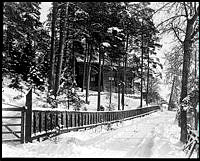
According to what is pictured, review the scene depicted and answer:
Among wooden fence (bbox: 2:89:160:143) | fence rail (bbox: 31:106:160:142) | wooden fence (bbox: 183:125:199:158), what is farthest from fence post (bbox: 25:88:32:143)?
wooden fence (bbox: 183:125:199:158)

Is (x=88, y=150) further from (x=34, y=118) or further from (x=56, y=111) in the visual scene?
(x=56, y=111)

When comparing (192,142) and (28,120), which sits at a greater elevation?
(28,120)

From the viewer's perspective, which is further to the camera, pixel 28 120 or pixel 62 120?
pixel 62 120

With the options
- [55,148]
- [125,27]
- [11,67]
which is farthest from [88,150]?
[125,27]

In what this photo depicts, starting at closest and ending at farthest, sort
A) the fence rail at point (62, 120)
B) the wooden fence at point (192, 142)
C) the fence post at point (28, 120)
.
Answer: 1. the wooden fence at point (192, 142)
2. the fence post at point (28, 120)
3. the fence rail at point (62, 120)

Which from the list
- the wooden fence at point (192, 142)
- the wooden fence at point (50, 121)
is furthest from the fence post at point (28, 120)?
the wooden fence at point (192, 142)

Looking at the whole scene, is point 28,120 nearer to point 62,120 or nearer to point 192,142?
point 62,120

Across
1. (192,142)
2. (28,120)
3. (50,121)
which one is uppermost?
(28,120)

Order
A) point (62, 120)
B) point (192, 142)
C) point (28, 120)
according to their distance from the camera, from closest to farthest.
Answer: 1. point (192, 142)
2. point (28, 120)
3. point (62, 120)

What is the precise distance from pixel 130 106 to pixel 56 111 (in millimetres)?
30137

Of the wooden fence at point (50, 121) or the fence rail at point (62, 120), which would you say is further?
the fence rail at point (62, 120)

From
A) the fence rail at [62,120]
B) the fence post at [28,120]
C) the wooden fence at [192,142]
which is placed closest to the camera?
the wooden fence at [192,142]

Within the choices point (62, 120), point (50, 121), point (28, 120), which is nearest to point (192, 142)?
point (28, 120)

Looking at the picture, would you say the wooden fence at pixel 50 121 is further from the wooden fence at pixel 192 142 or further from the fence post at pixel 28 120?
the wooden fence at pixel 192 142
